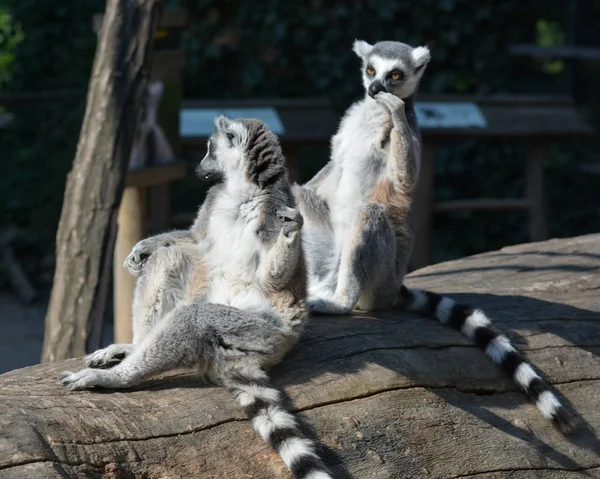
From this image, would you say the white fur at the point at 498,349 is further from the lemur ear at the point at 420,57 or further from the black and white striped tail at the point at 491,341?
the lemur ear at the point at 420,57

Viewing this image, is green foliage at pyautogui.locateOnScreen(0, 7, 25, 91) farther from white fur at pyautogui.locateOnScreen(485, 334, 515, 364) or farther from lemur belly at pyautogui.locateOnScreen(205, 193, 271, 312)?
white fur at pyautogui.locateOnScreen(485, 334, 515, 364)

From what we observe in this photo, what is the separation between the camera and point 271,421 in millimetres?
3068

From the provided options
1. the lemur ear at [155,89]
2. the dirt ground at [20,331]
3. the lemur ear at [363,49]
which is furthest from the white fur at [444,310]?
the dirt ground at [20,331]

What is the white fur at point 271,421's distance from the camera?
3.04 metres

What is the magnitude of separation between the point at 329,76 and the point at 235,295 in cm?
640

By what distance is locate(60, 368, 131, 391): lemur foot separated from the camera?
3135 mm

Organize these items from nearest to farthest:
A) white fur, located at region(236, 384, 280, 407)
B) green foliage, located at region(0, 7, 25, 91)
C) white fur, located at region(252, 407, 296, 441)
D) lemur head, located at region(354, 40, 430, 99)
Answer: white fur, located at region(252, 407, 296, 441)
white fur, located at region(236, 384, 280, 407)
lemur head, located at region(354, 40, 430, 99)
green foliage, located at region(0, 7, 25, 91)

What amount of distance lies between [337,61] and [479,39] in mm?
1555

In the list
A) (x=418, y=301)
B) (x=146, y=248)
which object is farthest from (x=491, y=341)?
(x=146, y=248)

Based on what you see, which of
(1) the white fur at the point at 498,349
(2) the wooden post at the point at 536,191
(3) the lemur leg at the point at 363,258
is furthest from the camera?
(2) the wooden post at the point at 536,191

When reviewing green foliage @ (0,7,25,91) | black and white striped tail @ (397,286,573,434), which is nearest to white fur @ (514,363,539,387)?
black and white striped tail @ (397,286,573,434)

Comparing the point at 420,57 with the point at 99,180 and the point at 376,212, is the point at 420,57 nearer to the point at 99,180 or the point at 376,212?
the point at 376,212

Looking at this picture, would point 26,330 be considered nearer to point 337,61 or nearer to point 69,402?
point 337,61

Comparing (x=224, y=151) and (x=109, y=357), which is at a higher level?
(x=224, y=151)
